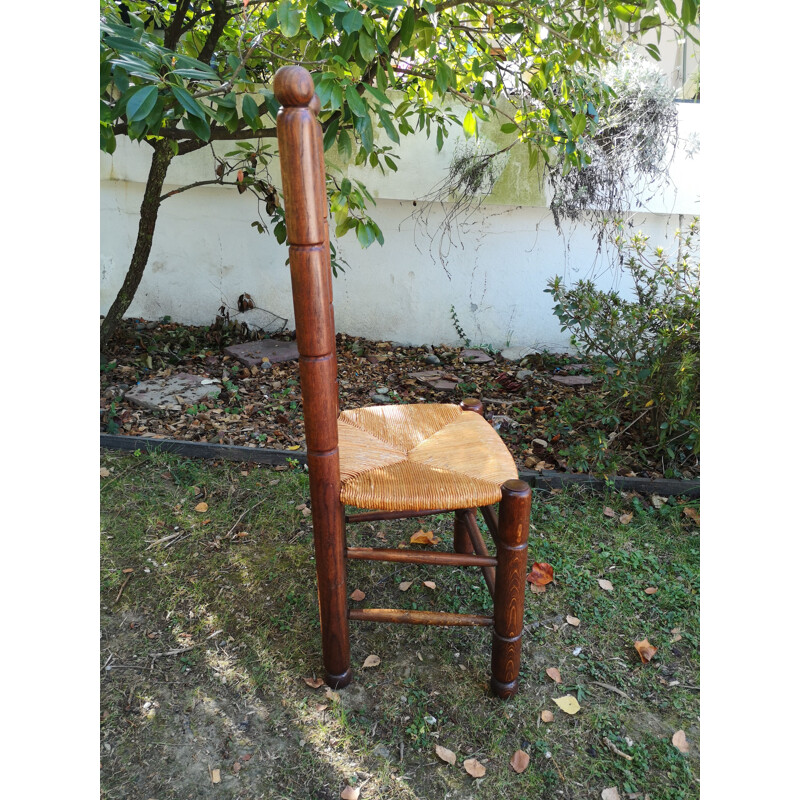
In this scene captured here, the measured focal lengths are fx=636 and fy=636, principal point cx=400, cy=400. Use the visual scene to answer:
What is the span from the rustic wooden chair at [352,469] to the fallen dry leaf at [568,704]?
0.45 feet

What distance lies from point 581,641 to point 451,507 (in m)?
0.81

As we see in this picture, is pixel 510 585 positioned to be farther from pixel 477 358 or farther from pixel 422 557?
pixel 477 358

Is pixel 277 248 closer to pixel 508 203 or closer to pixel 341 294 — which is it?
pixel 341 294

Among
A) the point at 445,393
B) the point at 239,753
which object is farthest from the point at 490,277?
the point at 239,753


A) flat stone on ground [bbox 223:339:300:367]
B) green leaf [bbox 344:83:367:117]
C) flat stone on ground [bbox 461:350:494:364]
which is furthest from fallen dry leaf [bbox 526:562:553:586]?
flat stone on ground [bbox 223:339:300:367]

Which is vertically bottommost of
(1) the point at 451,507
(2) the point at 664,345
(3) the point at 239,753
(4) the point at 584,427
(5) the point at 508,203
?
(3) the point at 239,753

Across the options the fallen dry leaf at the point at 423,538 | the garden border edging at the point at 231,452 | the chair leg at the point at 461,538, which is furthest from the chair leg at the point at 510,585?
the garden border edging at the point at 231,452

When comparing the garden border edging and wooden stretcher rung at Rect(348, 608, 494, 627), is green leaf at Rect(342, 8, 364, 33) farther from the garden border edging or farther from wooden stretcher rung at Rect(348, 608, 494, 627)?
the garden border edging

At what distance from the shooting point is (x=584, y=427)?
10.9ft

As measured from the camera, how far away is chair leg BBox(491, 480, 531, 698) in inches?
65.1

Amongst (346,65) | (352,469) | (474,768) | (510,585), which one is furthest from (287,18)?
(474,768)

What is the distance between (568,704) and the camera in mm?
1841

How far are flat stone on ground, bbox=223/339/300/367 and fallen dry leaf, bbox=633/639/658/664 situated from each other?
2.87m

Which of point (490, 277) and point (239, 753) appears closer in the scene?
point (239, 753)
